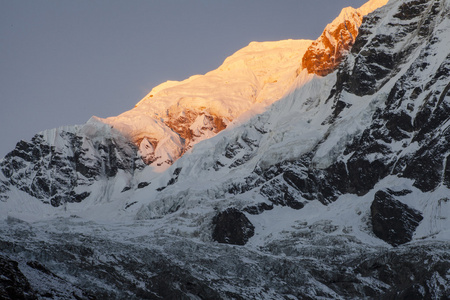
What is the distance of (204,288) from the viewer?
191375mm

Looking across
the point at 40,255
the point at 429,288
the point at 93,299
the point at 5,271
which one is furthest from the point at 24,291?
the point at 429,288

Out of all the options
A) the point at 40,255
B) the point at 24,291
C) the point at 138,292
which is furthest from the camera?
the point at 40,255

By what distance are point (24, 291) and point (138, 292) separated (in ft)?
224

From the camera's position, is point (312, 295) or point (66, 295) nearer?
point (66, 295)

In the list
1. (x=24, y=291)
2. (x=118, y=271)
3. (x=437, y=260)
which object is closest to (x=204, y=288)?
(x=118, y=271)

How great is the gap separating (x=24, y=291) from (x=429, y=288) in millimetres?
96754

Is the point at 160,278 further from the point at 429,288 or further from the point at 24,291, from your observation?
the point at 24,291

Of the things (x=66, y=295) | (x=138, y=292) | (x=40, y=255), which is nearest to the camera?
(x=66, y=295)

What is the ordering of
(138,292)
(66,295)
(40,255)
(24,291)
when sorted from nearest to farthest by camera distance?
(24,291) < (66,295) < (138,292) < (40,255)

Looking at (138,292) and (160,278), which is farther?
(160,278)

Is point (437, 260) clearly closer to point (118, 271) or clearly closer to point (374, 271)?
point (374, 271)

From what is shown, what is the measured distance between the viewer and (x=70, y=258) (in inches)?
7815

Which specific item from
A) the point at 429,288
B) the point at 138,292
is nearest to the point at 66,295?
the point at 138,292

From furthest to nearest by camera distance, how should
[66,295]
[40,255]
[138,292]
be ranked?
[40,255] → [138,292] → [66,295]
